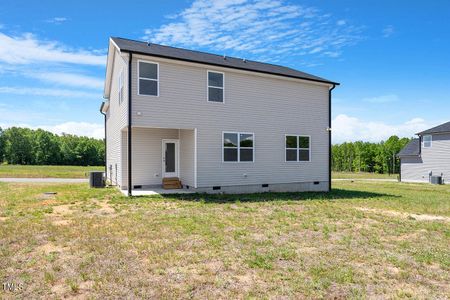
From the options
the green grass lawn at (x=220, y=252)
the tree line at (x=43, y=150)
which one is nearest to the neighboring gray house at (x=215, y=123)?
the green grass lawn at (x=220, y=252)

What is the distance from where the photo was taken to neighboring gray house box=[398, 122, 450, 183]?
87.4 feet

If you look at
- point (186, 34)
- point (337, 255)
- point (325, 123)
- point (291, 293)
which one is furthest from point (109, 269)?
point (325, 123)

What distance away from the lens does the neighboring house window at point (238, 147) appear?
520 inches

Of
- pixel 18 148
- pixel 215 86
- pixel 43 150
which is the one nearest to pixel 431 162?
pixel 215 86

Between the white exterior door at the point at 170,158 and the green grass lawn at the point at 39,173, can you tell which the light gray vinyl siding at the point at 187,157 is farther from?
the green grass lawn at the point at 39,173

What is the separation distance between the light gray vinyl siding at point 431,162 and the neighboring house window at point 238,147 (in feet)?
73.1

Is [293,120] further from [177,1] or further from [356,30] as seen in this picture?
[177,1]

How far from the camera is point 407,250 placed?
5355mm

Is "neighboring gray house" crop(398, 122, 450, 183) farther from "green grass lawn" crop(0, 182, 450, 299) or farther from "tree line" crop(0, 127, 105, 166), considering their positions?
"tree line" crop(0, 127, 105, 166)

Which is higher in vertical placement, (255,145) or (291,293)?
(255,145)

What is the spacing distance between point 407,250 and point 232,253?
3.13m

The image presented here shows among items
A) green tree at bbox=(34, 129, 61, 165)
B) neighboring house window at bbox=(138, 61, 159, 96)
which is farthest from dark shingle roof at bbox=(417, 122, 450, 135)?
green tree at bbox=(34, 129, 61, 165)

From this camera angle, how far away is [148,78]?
11.6 m

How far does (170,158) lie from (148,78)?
14.0 feet
